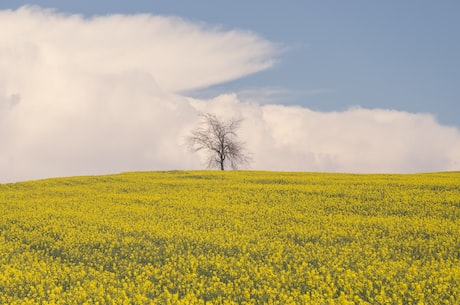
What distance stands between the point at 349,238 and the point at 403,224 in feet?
10.9

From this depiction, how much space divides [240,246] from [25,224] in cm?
1067

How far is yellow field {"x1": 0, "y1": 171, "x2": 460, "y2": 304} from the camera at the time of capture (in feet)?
40.4

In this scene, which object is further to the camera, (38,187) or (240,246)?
(38,187)

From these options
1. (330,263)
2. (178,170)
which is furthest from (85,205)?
(178,170)

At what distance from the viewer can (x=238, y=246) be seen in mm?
16469

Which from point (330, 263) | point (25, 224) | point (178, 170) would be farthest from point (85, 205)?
point (178, 170)

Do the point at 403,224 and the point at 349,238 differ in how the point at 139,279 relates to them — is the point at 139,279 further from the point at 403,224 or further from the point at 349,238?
the point at 403,224

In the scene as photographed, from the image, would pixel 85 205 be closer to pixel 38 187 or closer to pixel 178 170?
pixel 38 187

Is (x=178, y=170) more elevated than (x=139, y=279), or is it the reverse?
(x=178, y=170)

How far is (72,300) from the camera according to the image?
12094 mm

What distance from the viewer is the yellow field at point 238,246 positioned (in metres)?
12.3

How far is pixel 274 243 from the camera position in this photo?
17078mm

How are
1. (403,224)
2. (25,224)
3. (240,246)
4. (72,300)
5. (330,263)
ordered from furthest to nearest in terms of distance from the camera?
(25,224), (403,224), (240,246), (330,263), (72,300)

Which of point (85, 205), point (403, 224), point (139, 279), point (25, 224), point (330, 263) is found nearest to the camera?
point (139, 279)
